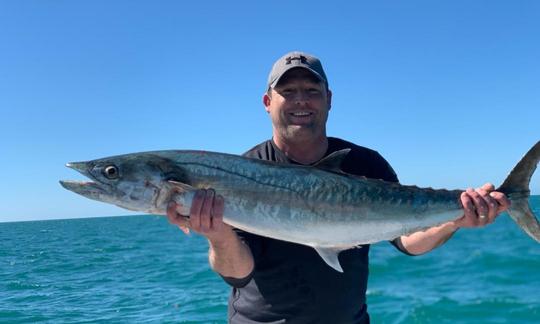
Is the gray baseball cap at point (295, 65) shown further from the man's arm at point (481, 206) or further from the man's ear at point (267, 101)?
the man's arm at point (481, 206)

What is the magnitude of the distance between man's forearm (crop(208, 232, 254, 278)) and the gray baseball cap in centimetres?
134

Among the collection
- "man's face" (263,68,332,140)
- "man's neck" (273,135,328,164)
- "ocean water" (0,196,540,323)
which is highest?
"man's face" (263,68,332,140)

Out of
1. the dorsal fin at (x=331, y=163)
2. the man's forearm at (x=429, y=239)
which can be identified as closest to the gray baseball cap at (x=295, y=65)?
the dorsal fin at (x=331, y=163)

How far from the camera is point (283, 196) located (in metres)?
3.66

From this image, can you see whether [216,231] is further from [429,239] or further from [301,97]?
[429,239]

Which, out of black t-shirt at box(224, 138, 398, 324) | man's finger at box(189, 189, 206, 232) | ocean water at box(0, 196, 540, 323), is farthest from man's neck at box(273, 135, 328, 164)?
ocean water at box(0, 196, 540, 323)

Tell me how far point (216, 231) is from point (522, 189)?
244 cm

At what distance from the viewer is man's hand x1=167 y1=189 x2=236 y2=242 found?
3453 mm

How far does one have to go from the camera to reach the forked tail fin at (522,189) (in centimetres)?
392

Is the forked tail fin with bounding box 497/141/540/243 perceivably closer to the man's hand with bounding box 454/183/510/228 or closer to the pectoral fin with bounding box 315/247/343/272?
the man's hand with bounding box 454/183/510/228

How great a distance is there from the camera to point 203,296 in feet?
44.9

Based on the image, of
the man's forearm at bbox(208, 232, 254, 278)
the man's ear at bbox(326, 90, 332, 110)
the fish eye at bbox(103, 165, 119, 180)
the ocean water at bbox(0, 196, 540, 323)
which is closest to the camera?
the fish eye at bbox(103, 165, 119, 180)

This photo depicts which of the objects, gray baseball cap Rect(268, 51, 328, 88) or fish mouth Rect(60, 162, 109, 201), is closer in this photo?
fish mouth Rect(60, 162, 109, 201)

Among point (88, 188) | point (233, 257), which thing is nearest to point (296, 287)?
point (233, 257)
